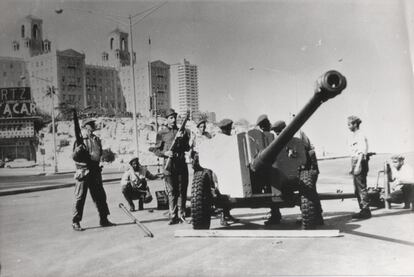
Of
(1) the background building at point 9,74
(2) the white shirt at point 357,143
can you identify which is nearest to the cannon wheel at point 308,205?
(2) the white shirt at point 357,143

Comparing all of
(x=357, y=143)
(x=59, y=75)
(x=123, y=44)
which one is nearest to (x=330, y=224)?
(x=357, y=143)

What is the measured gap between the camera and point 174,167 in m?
7.42

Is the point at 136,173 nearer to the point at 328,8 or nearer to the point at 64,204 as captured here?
the point at 64,204

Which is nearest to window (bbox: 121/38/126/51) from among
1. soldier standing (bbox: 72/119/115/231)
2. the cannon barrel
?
soldier standing (bbox: 72/119/115/231)

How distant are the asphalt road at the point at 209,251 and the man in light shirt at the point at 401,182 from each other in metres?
0.19

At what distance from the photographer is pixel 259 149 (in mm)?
6277

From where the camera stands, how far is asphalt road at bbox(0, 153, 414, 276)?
4.69 metres

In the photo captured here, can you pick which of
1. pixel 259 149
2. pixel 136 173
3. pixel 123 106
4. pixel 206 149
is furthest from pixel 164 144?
pixel 123 106

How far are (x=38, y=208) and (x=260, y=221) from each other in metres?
5.81

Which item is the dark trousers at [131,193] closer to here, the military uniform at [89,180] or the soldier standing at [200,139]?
the military uniform at [89,180]

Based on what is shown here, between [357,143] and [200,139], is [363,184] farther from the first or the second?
[200,139]

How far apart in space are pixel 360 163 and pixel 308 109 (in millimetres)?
2579

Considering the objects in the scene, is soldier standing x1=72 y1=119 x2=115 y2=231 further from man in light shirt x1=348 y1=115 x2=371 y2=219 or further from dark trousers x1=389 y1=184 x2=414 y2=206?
dark trousers x1=389 y1=184 x2=414 y2=206

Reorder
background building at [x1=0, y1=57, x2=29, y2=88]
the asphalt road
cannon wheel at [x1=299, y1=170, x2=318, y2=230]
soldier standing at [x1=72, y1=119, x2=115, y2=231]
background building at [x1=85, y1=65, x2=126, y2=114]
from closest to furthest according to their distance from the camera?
the asphalt road
cannon wheel at [x1=299, y1=170, x2=318, y2=230]
soldier standing at [x1=72, y1=119, x2=115, y2=231]
background building at [x1=0, y1=57, x2=29, y2=88]
background building at [x1=85, y1=65, x2=126, y2=114]
